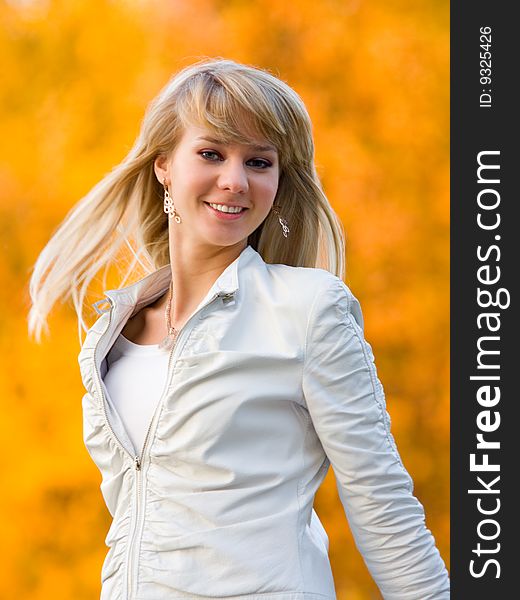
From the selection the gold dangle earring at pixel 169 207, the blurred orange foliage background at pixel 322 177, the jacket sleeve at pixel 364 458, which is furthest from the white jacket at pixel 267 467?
the blurred orange foliage background at pixel 322 177

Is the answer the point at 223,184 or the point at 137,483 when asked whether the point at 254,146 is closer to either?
the point at 223,184

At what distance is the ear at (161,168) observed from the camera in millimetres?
1508

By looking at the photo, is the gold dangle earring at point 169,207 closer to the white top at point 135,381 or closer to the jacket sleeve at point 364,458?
the white top at point 135,381

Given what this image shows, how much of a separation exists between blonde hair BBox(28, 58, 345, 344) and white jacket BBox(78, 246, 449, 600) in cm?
23

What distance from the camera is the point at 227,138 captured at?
51.6 inches

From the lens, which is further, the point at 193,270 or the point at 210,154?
the point at 193,270

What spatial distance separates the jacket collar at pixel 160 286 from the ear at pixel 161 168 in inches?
6.0

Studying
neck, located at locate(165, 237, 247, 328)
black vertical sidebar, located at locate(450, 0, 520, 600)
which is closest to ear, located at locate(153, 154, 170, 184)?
neck, located at locate(165, 237, 247, 328)

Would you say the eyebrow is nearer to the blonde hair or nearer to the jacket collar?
the blonde hair

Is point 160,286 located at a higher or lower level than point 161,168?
lower

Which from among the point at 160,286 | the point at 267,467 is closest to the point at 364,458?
the point at 267,467

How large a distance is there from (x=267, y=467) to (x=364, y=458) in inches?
4.8

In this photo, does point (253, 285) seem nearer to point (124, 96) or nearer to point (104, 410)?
point (104, 410)

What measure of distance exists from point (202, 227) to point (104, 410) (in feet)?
0.94
